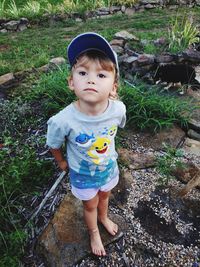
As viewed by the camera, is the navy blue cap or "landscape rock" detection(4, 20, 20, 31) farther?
"landscape rock" detection(4, 20, 20, 31)

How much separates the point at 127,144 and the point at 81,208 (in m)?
0.99

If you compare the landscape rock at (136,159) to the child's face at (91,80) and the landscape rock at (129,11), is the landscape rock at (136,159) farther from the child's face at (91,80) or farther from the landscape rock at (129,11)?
the landscape rock at (129,11)

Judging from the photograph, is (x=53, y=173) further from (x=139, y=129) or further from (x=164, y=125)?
(x=164, y=125)

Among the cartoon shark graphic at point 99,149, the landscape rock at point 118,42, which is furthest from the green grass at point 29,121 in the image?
the cartoon shark graphic at point 99,149

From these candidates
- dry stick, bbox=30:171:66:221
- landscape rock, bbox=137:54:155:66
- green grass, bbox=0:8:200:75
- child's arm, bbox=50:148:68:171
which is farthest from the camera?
green grass, bbox=0:8:200:75

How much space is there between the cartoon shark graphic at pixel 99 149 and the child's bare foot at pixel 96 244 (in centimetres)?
64

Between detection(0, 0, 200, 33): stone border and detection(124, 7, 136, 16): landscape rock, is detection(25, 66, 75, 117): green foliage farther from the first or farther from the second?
detection(124, 7, 136, 16): landscape rock

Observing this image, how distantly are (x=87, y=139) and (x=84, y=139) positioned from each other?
2 centimetres

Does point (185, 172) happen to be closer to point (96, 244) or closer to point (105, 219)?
point (105, 219)

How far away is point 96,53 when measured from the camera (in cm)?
170

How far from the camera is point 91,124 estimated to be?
1.83 m

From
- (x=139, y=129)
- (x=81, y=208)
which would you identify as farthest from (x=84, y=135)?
(x=139, y=129)

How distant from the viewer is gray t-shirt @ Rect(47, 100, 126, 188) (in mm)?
1828

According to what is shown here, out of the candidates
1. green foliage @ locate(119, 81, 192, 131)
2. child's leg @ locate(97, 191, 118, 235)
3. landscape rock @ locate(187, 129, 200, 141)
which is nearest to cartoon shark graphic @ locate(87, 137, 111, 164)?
child's leg @ locate(97, 191, 118, 235)
